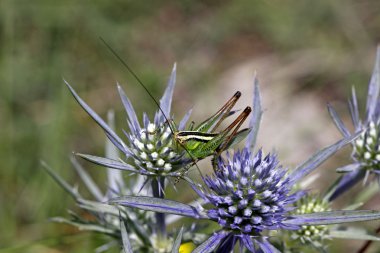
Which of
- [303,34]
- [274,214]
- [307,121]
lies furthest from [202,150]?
[303,34]

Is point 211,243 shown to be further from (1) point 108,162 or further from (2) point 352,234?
(2) point 352,234

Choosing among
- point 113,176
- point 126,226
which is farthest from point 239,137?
point 113,176

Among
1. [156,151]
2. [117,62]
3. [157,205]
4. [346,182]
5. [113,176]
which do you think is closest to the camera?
[157,205]

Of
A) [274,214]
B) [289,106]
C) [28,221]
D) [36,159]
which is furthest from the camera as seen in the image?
[289,106]

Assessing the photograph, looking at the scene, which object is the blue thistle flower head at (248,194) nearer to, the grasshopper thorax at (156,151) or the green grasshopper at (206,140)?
the green grasshopper at (206,140)

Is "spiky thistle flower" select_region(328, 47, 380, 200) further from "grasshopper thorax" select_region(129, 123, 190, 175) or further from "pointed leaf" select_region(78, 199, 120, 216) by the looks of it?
"pointed leaf" select_region(78, 199, 120, 216)

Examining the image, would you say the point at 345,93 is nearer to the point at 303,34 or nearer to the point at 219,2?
the point at 303,34
